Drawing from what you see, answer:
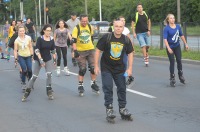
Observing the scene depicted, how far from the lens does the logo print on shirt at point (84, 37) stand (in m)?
10.4

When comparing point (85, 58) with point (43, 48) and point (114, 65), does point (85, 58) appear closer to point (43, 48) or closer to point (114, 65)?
point (43, 48)

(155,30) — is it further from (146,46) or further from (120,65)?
(120,65)

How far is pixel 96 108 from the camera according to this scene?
8.55 m

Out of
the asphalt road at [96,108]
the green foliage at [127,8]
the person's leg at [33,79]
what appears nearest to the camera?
the asphalt road at [96,108]

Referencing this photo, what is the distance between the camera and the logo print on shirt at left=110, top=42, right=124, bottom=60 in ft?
24.3

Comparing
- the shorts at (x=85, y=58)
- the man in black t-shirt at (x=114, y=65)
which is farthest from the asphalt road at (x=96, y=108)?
the shorts at (x=85, y=58)

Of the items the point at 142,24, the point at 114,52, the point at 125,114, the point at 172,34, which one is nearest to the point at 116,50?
the point at 114,52

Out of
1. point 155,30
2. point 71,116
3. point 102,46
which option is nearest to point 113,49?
point 102,46

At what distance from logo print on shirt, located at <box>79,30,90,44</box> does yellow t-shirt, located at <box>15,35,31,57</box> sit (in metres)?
1.34

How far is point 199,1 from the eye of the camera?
50.8 metres

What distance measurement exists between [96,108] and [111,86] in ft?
4.06

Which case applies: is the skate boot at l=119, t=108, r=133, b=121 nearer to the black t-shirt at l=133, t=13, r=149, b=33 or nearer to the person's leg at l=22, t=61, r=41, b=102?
the person's leg at l=22, t=61, r=41, b=102

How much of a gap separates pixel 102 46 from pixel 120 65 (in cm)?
45

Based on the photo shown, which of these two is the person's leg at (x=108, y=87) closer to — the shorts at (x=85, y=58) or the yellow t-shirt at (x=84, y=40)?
the shorts at (x=85, y=58)
